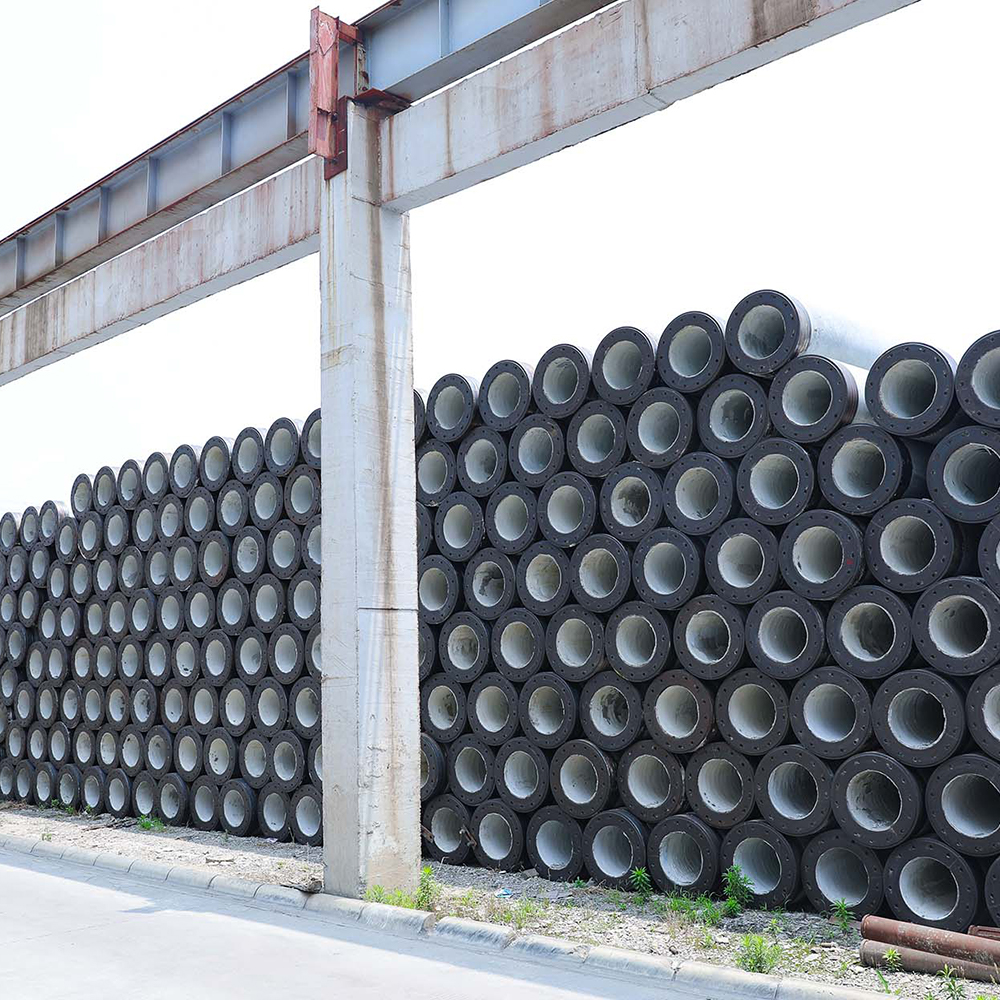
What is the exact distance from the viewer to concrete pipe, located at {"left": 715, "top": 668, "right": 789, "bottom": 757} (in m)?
7.14

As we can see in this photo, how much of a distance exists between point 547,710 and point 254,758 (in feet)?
11.7

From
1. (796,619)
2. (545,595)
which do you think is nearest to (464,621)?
(545,595)

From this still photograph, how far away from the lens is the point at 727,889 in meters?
7.15

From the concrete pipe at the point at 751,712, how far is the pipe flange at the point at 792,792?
11cm

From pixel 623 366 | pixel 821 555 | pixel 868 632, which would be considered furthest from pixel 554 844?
pixel 623 366

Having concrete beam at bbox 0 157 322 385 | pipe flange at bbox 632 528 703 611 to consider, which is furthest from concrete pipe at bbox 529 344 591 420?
concrete beam at bbox 0 157 322 385

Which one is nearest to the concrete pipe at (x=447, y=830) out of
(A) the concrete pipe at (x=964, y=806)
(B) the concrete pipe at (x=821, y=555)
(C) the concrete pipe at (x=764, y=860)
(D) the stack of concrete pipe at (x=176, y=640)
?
(D) the stack of concrete pipe at (x=176, y=640)

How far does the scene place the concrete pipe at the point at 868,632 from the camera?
6.59 m

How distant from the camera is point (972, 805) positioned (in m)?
6.52

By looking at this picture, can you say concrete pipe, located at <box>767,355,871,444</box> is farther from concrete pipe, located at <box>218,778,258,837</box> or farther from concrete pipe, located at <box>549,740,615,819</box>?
concrete pipe, located at <box>218,778,258,837</box>

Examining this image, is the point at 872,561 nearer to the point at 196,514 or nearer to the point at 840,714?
the point at 840,714

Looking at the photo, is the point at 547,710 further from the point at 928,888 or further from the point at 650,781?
the point at 928,888

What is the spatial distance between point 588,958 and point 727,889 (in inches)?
71.5

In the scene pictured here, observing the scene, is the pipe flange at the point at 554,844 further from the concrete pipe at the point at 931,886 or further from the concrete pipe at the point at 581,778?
the concrete pipe at the point at 931,886
